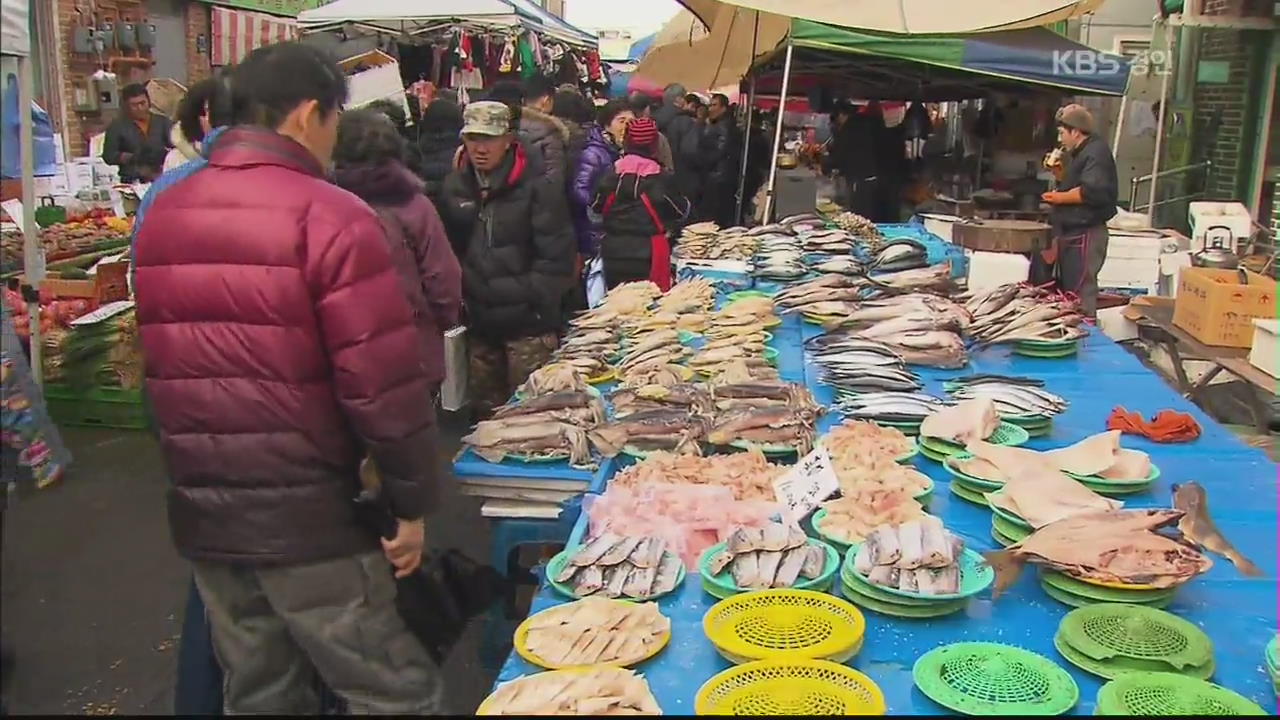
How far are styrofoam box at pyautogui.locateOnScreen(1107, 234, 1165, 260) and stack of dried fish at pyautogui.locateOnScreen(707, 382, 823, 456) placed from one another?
22.3 ft

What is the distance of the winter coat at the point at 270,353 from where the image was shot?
2.26m

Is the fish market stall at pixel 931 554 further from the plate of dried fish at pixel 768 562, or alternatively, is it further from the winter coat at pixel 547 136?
the winter coat at pixel 547 136

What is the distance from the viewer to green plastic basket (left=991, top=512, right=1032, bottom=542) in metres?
2.86

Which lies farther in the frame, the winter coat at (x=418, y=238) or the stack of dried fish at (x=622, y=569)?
the winter coat at (x=418, y=238)

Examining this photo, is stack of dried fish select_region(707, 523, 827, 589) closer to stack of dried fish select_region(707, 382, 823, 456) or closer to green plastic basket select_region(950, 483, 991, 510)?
green plastic basket select_region(950, 483, 991, 510)

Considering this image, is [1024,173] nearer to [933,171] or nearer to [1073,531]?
[933,171]

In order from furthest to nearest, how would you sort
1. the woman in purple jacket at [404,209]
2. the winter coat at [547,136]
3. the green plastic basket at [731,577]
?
1. the winter coat at [547,136]
2. the woman in purple jacket at [404,209]
3. the green plastic basket at [731,577]

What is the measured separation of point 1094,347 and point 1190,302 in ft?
7.77

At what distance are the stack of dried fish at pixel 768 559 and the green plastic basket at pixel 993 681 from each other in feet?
1.33

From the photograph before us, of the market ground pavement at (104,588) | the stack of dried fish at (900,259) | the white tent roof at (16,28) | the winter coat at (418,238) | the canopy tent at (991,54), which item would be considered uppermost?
the canopy tent at (991,54)

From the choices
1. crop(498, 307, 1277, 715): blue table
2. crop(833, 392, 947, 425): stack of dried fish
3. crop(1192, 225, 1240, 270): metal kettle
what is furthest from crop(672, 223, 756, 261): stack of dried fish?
crop(498, 307, 1277, 715): blue table

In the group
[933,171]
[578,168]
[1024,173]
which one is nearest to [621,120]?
[578,168]

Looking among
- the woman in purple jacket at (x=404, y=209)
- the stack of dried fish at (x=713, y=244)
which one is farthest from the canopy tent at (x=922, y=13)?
the woman in purple jacket at (x=404, y=209)

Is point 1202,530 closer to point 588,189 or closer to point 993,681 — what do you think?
point 993,681
